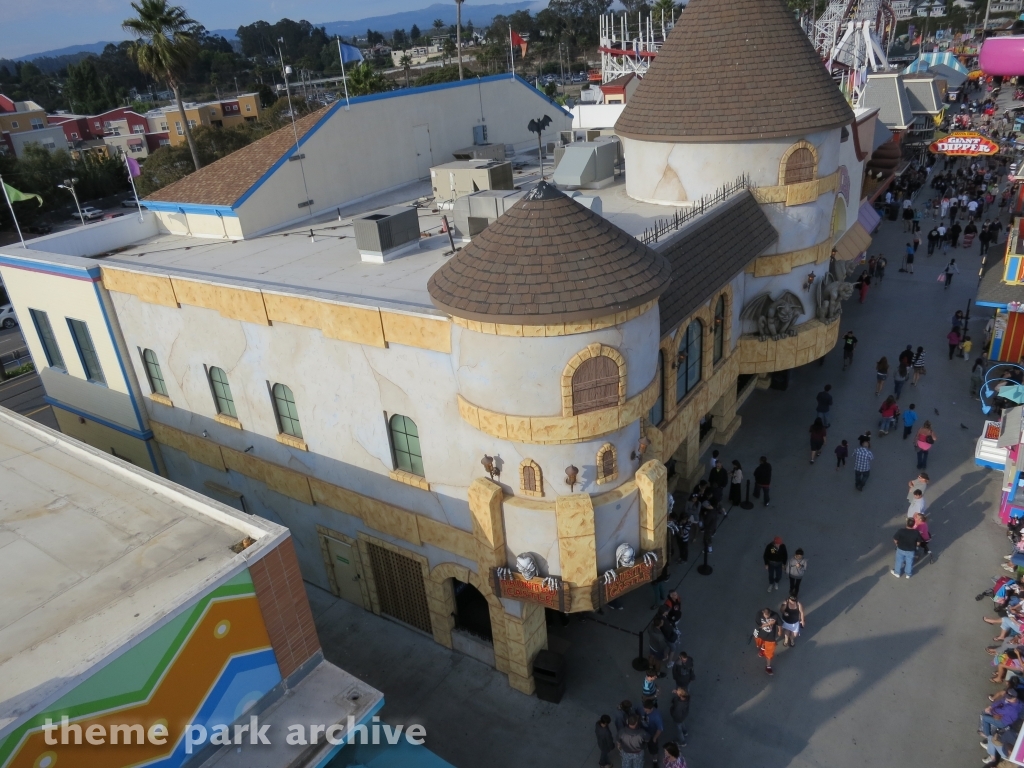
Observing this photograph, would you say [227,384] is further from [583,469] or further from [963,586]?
[963,586]

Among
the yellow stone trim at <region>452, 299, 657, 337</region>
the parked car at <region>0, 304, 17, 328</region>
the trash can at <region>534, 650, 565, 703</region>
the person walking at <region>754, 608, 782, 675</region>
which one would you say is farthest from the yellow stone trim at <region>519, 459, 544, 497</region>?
the parked car at <region>0, 304, 17, 328</region>

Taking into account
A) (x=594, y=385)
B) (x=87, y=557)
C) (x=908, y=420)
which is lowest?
(x=908, y=420)

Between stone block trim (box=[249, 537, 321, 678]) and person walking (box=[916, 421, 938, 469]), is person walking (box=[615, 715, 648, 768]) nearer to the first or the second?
stone block trim (box=[249, 537, 321, 678])

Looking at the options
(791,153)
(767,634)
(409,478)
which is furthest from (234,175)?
(767,634)

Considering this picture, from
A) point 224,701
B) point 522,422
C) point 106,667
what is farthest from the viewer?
point 522,422

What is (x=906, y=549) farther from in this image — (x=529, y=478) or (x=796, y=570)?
(x=529, y=478)

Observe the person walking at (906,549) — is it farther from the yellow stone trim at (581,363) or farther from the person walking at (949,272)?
the person walking at (949,272)

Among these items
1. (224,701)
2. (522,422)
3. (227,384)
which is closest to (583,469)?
(522,422)
